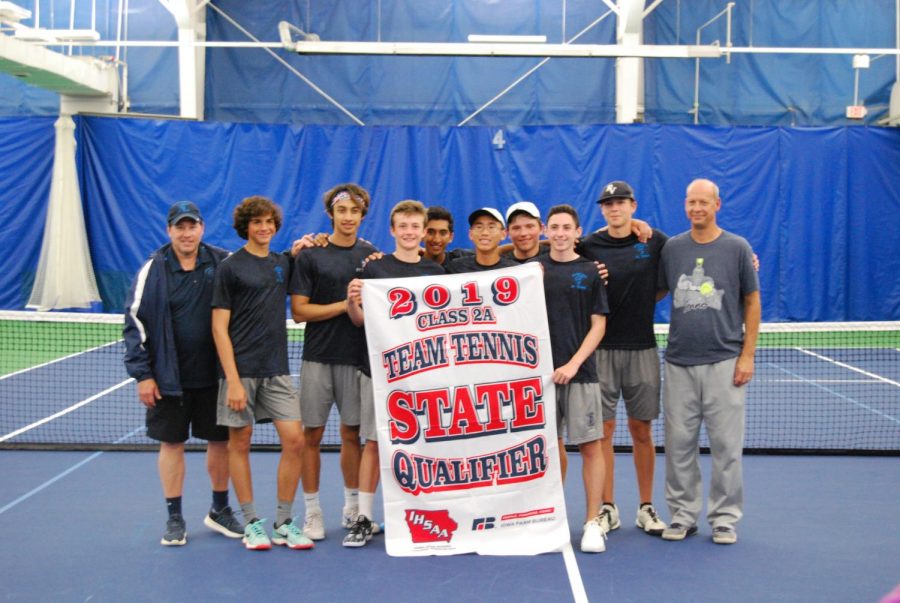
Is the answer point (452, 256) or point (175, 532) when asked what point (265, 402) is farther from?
point (452, 256)

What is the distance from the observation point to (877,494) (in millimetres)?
6555

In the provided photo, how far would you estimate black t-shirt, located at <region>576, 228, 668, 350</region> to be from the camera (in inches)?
224

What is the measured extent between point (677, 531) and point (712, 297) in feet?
4.60

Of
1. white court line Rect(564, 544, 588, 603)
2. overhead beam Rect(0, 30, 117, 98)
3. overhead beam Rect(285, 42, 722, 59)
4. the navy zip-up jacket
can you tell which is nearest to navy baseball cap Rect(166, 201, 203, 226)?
the navy zip-up jacket

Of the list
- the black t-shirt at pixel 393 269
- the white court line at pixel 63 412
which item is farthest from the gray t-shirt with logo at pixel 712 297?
the white court line at pixel 63 412

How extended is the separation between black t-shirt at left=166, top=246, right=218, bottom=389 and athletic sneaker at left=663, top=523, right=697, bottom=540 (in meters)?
2.84

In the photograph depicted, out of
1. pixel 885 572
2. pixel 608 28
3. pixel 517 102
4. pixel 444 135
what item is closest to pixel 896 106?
pixel 608 28

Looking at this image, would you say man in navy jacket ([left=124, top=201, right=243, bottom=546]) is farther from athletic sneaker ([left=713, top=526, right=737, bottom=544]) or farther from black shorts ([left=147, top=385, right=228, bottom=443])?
athletic sneaker ([left=713, top=526, right=737, bottom=544])

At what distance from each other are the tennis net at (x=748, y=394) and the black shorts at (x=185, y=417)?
2450mm

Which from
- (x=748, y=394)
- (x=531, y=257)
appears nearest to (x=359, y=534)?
(x=531, y=257)

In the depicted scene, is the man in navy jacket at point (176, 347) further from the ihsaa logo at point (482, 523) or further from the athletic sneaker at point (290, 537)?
the ihsaa logo at point (482, 523)

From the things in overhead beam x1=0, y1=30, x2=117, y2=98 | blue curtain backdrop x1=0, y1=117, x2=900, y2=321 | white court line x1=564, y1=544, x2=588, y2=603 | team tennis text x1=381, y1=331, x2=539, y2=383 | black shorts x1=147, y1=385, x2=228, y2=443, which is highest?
overhead beam x1=0, y1=30, x2=117, y2=98

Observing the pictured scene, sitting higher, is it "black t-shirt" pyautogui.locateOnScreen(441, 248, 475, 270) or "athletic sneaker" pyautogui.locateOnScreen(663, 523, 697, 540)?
"black t-shirt" pyautogui.locateOnScreen(441, 248, 475, 270)

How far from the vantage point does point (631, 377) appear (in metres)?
5.73
